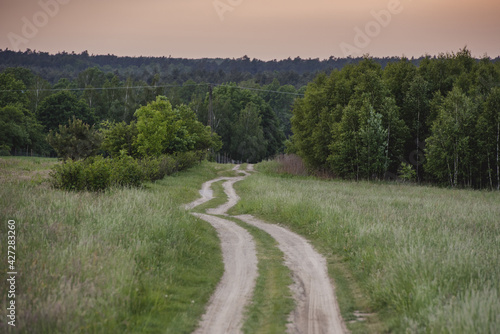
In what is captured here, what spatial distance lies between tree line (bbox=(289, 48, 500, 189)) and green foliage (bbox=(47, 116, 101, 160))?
2771 cm

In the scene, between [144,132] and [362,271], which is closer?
[362,271]

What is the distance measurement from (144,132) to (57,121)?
5436 cm

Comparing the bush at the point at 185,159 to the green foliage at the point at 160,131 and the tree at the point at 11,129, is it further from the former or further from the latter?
the tree at the point at 11,129

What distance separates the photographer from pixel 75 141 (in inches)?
1770

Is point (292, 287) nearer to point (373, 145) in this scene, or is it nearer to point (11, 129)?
point (373, 145)

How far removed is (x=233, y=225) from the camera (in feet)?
64.7

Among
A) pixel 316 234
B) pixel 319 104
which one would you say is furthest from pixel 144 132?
pixel 316 234

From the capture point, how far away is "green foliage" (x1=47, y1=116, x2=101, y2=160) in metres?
44.9

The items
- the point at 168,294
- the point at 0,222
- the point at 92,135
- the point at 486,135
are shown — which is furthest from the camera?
the point at 92,135

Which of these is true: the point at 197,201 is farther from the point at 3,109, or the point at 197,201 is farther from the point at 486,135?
the point at 3,109

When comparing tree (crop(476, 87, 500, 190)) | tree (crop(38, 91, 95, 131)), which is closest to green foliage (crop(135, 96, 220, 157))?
tree (crop(476, 87, 500, 190))

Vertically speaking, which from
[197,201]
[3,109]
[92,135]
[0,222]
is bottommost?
[197,201]

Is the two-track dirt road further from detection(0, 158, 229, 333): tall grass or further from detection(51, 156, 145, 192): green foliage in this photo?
detection(51, 156, 145, 192): green foliage

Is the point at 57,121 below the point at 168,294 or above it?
above
